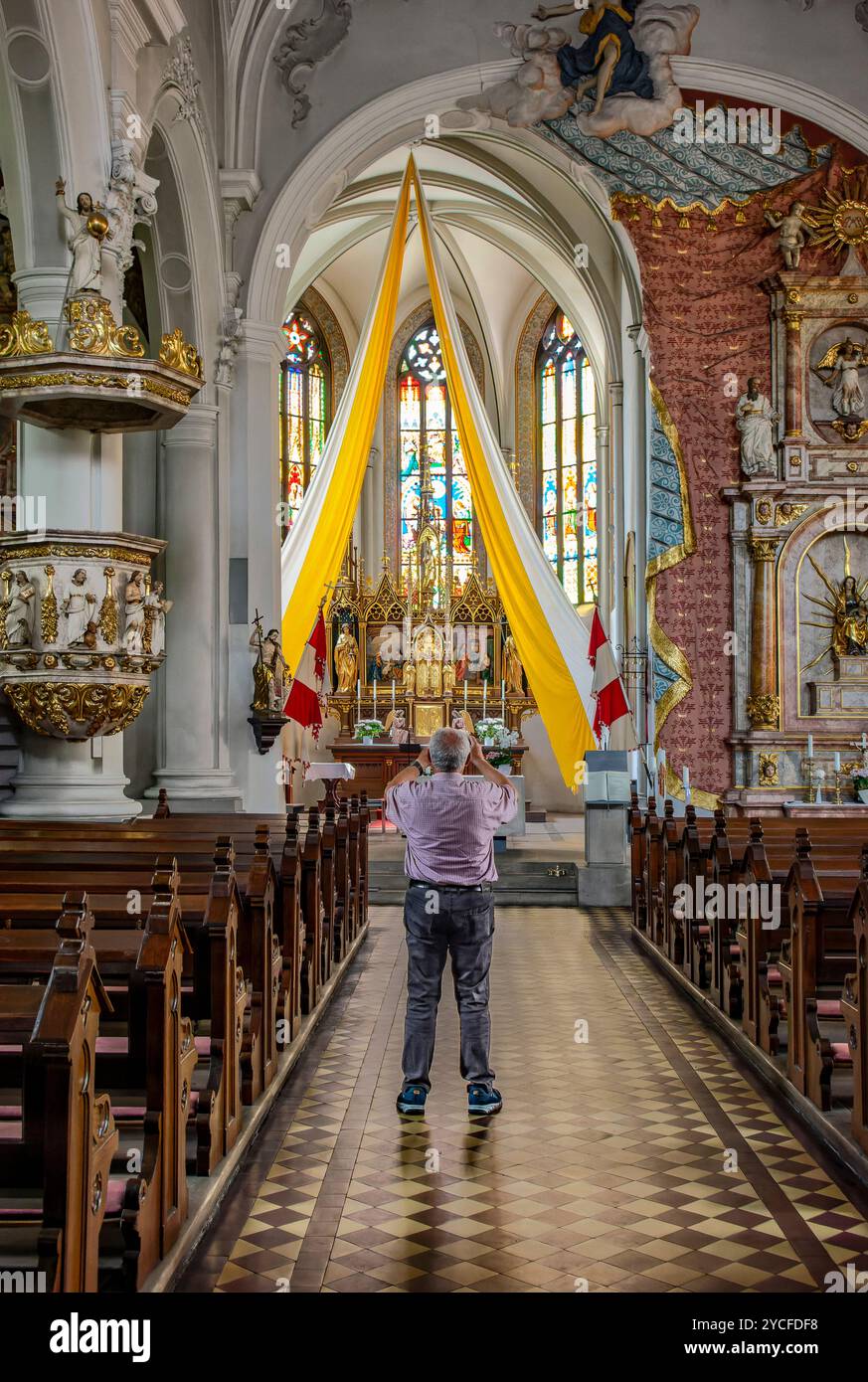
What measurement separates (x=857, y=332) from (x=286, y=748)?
28.5 feet

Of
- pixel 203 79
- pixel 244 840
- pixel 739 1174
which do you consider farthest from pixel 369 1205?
pixel 203 79

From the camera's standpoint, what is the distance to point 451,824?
4.87 meters

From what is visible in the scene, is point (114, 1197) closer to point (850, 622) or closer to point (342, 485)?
point (342, 485)

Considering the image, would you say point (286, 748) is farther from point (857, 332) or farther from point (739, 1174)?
point (739, 1174)

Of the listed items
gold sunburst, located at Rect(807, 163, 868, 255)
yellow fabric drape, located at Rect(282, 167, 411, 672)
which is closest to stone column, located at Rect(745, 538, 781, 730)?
gold sunburst, located at Rect(807, 163, 868, 255)

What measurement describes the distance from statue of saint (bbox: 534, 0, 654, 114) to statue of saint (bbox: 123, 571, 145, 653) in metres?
7.84

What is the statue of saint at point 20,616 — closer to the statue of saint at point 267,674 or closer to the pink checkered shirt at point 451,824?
the pink checkered shirt at point 451,824

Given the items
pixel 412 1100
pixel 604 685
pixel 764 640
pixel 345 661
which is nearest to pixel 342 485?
pixel 604 685

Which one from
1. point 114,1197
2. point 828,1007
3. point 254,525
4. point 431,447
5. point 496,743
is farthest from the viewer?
point 431,447

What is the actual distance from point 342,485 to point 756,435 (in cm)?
443

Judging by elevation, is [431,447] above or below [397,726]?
above

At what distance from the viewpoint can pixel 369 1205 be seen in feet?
12.5

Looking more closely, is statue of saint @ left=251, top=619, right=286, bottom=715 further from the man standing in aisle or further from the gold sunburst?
the gold sunburst

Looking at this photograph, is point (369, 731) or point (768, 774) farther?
point (369, 731)
